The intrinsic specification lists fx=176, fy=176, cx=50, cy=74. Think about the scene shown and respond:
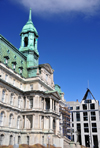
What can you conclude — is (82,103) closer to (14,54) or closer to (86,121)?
(86,121)

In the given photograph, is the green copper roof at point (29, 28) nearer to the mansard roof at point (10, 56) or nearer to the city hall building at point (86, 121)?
the mansard roof at point (10, 56)

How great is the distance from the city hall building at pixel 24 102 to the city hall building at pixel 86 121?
41.4 meters

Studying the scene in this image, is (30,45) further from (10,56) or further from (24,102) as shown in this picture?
(24,102)

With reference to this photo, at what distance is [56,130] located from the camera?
5612 cm

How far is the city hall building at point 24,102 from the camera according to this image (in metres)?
44.8

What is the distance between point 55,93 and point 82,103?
48.2 meters

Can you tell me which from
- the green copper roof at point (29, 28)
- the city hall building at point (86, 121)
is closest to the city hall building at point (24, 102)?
the green copper roof at point (29, 28)

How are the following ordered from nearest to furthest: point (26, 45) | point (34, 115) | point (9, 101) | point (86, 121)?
point (9, 101) → point (34, 115) → point (26, 45) → point (86, 121)

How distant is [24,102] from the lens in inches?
2069

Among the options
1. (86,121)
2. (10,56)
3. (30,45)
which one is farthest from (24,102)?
(86,121)

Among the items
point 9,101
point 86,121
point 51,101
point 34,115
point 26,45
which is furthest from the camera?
point 86,121

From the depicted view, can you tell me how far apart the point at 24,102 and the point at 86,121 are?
53283mm

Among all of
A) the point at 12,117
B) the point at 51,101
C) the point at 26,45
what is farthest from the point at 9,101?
the point at 26,45

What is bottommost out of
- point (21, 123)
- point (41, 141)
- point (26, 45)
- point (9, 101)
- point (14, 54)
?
point (41, 141)
